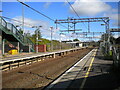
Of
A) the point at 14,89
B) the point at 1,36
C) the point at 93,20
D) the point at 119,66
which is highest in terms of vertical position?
the point at 93,20

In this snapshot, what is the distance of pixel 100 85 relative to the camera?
7121 millimetres

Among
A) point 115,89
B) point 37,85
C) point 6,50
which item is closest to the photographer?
point 115,89

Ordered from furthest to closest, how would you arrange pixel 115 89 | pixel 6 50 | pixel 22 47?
pixel 22 47, pixel 6 50, pixel 115 89

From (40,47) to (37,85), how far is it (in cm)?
2883

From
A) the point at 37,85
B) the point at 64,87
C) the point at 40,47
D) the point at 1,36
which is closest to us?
the point at 64,87

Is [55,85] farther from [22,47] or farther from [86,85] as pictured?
[22,47]

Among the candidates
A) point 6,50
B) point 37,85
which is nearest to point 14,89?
point 37,85

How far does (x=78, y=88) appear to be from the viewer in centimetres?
678

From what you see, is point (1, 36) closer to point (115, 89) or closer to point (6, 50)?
point (6, 50)

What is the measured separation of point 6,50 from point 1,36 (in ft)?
20.6

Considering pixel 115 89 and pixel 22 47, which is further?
pixel 22 47

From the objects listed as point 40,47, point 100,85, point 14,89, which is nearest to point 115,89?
point 100,85

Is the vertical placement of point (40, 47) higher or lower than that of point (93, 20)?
lower

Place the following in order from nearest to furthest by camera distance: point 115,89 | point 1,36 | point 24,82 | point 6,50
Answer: point 115,89
point 24,82
point 1,36
point 6,50
